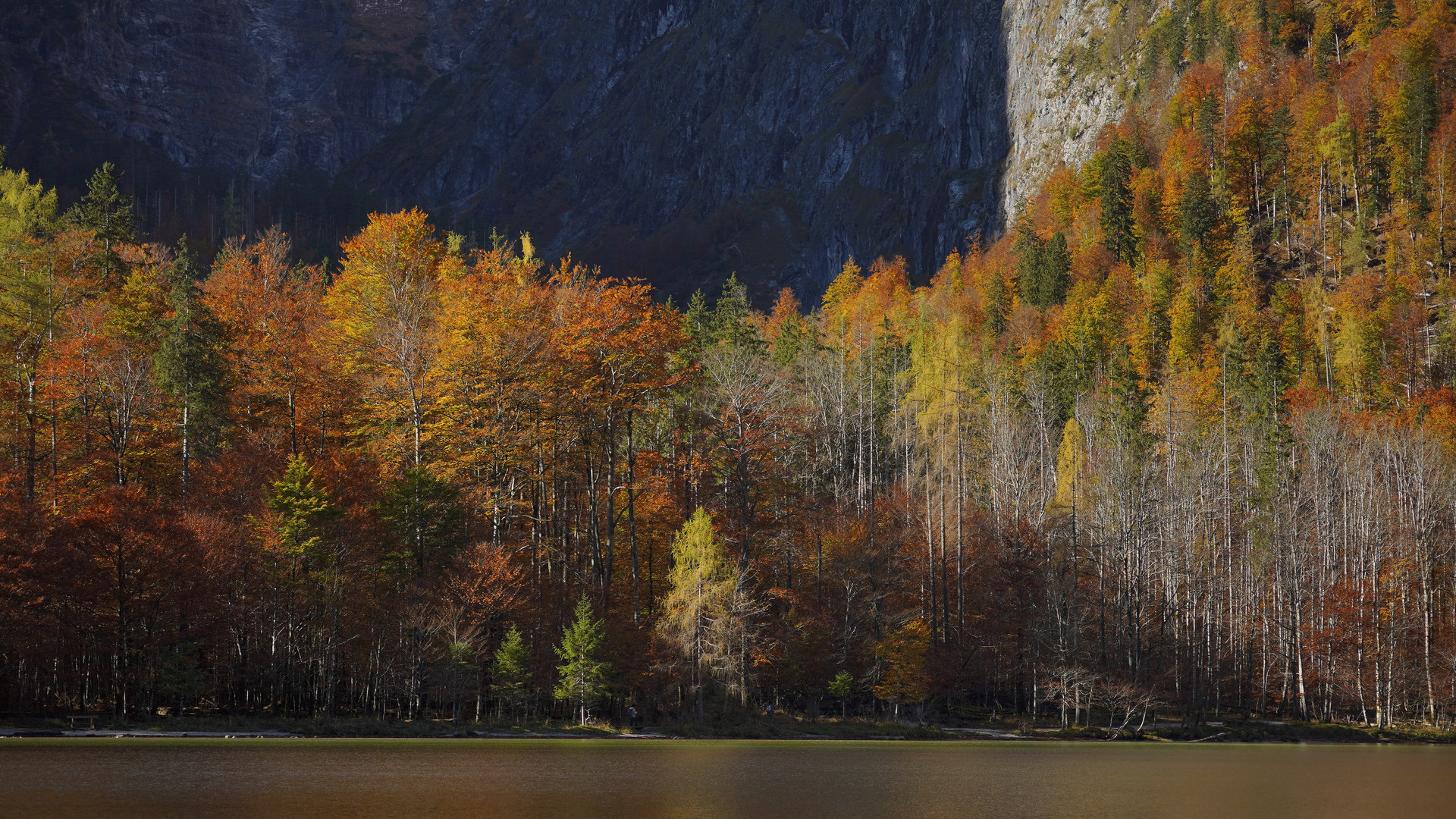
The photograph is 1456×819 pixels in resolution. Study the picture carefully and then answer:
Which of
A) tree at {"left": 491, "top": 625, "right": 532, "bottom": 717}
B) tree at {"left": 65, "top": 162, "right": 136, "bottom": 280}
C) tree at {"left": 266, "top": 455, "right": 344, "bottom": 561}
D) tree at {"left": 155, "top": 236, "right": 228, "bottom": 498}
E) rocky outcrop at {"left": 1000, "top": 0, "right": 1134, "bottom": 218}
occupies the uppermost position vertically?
rocky outcrop at {"left": 1000, "top": 0, "right": 1134, "bottom": 218}

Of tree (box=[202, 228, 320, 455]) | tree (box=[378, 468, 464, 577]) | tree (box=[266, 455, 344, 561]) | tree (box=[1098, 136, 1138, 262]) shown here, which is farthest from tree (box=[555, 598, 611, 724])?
tree (box=[1098, 136, 1138, 262])

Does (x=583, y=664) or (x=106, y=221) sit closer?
(x=583, y=664)

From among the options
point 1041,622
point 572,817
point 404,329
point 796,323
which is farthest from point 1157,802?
point 796,323

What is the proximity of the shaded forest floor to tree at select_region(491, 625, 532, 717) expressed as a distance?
151 cm

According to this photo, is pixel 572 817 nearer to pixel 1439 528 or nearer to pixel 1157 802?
pixel 1157 802

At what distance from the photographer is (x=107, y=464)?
4819cm

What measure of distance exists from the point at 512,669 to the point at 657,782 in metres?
15.6

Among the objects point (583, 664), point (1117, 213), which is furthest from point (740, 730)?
point (1117, 213)

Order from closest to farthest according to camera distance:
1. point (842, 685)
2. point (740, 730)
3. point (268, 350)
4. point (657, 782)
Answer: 1. point (657, 782)
2. point (740, 730)
3. point (842, 685)
4. point (268, 350)

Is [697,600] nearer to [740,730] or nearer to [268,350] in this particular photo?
[740,730]

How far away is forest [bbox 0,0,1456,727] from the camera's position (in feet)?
146

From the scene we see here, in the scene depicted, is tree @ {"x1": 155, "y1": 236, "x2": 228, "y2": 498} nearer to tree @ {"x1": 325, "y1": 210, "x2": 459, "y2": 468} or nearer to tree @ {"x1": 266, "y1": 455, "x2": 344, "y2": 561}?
tree @ {"x1": 325, "y1": 210, "x2": 459, "y2": 468}

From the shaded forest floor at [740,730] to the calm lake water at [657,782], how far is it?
183 centimetres

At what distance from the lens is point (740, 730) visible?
163 feet
